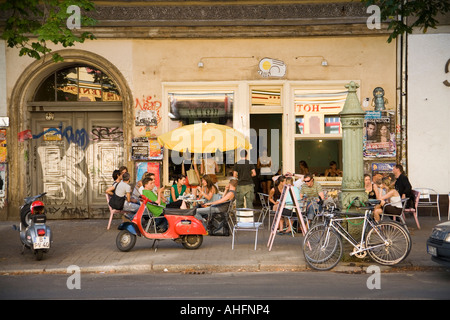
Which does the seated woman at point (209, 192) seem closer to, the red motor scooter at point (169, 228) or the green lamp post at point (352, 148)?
the red motor scooter at point (169, 228)

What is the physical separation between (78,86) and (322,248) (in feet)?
29.7

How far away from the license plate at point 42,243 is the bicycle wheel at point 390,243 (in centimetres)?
538

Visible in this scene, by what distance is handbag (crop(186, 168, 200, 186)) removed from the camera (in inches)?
587

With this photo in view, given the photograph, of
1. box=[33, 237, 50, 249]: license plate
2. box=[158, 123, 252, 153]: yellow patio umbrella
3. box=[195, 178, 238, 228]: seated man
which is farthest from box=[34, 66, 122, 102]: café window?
box=[33, 237, 50, 249]: license plate

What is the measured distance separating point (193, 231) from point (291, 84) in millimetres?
5887

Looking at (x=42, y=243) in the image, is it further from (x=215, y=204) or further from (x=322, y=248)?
(x=322, y=248)

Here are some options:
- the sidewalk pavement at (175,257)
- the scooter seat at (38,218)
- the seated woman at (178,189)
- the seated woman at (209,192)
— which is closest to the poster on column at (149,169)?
the seated woman at (178,189)

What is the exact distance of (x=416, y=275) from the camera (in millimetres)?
9062

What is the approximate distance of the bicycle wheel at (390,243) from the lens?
9.43 metres

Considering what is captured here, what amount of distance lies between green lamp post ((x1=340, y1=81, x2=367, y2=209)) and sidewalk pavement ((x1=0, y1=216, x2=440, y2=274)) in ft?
3.24

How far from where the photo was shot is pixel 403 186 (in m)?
13.6

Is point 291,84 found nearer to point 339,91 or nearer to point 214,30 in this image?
point 339,91

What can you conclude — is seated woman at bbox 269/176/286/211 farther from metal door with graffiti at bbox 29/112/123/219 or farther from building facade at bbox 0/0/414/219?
metal door with graffiti at bbox 29/112/123/219
